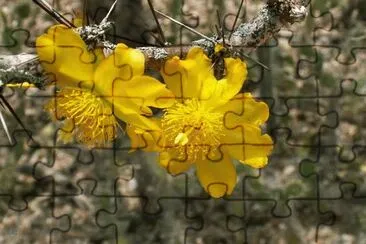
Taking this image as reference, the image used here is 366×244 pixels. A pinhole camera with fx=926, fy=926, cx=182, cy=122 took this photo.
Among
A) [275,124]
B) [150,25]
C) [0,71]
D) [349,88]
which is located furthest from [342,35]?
[0,71]

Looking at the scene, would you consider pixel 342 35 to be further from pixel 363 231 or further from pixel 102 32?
pixel 102 32

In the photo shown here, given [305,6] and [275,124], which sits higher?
[305,6]

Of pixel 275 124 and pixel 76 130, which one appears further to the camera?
pixel 275 124
